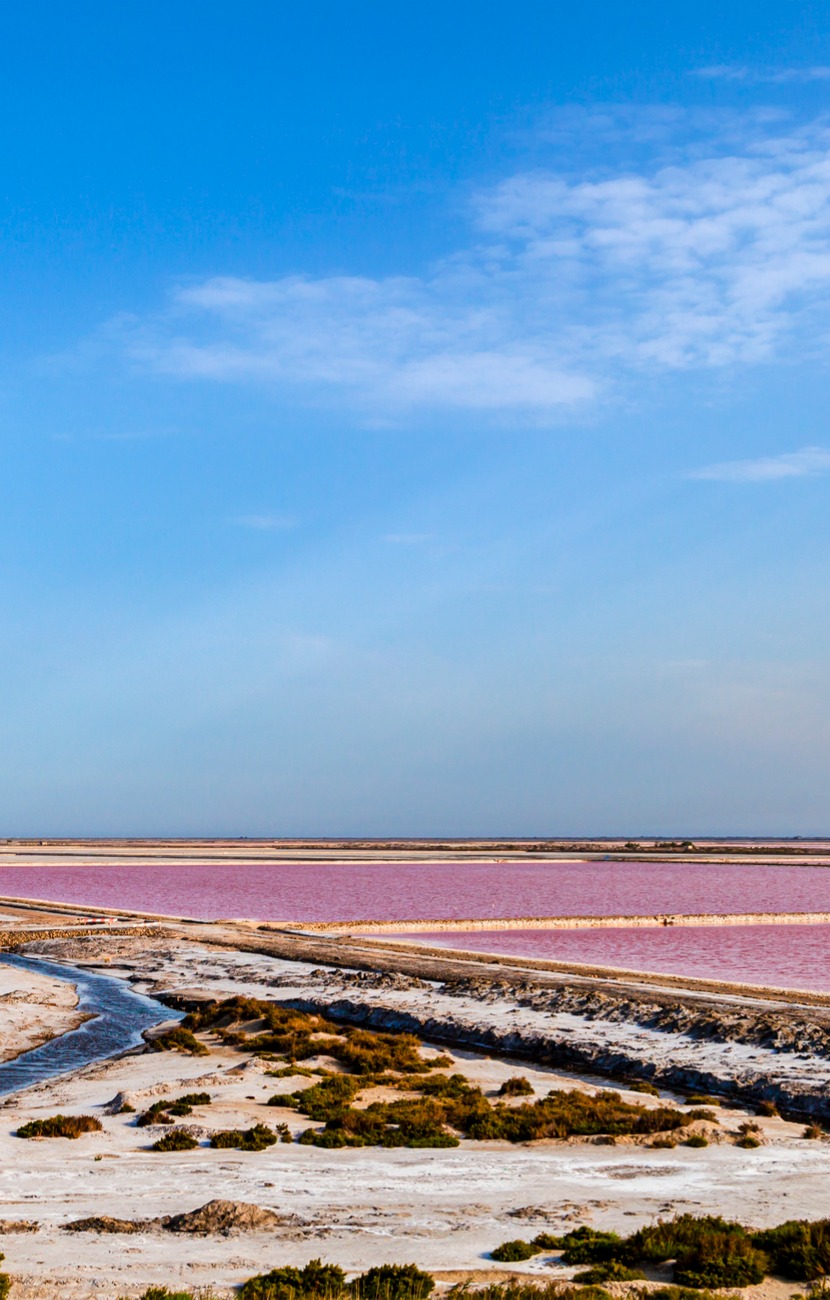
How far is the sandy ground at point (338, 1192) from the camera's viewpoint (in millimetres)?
13414

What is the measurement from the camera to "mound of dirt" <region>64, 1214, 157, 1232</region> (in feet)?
47.5

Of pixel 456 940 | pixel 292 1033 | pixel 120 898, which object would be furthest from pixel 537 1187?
pixel 120 898

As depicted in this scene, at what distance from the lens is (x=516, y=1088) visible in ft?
76.8

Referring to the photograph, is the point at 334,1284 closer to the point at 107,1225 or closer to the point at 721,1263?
the point at 107,1225

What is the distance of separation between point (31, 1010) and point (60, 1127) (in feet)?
51.2

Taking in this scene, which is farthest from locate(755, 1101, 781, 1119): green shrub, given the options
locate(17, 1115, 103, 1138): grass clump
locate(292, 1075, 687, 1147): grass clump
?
locate(17, 1115, 103, 1138): grass clump

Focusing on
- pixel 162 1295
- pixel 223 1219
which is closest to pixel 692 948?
pixel 223 1219

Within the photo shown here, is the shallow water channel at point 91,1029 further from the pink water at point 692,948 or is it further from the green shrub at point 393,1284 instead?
the pink water at point 692,948

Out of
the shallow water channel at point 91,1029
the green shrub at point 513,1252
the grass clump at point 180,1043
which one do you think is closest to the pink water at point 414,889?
the shallow water channel at point 91,1029

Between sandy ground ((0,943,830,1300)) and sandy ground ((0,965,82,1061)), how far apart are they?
6876 mm

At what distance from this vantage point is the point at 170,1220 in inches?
587

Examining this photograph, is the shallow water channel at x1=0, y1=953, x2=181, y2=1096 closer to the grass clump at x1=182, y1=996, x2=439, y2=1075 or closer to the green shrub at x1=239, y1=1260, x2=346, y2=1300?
the grass clump at x1=182, y1=996, x2=439, y2=1075

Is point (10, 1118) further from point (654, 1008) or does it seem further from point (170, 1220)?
point (654, 1008)

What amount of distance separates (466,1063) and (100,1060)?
28.7 ft
